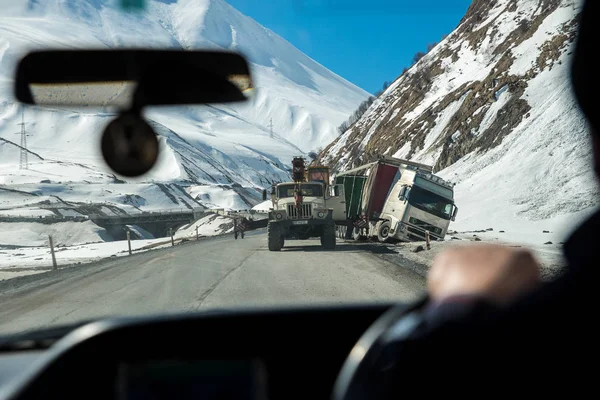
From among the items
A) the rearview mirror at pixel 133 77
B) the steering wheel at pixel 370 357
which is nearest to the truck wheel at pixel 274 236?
the rearview mirror at pixel 133 77

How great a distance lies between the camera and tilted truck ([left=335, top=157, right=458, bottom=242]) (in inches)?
904

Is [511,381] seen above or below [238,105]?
below

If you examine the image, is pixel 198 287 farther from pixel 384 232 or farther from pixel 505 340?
pixel 384 232

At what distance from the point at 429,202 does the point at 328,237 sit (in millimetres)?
4343

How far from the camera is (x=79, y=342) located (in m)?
1.52

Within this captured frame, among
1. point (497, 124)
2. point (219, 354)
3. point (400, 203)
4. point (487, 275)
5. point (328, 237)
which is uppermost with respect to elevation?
point (497, 124)

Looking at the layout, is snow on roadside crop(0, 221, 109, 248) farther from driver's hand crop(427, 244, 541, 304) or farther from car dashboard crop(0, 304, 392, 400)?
driver's hand crop(427, 244, 541, 304)

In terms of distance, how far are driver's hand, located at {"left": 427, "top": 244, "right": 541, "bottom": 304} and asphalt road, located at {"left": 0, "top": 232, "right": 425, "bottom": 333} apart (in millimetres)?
8417

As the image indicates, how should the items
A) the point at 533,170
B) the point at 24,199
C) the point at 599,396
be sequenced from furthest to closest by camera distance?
the point at 24,199 < the point at 533,170 < the point at 599,396

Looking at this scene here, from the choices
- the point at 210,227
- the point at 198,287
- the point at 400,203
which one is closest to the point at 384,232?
the point at 400,203

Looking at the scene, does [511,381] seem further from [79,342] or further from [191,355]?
[191,355]

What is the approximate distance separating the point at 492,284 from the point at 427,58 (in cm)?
7359

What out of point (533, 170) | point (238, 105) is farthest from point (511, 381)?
point (533, 170)

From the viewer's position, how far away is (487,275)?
3.55 feet
